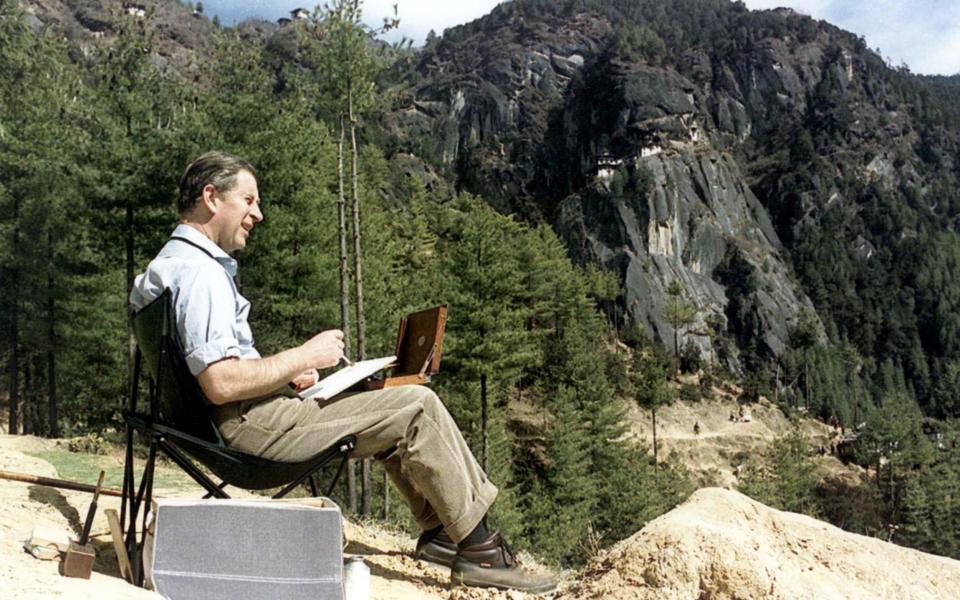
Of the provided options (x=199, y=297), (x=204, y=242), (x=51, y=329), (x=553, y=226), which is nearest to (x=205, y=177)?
(x=204, y=242)

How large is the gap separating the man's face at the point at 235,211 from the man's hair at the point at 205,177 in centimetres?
3

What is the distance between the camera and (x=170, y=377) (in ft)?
8.96

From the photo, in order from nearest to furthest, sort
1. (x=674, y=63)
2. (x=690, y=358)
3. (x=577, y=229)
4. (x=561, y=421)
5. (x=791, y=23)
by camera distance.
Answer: (x=561, y=421) < (x=690, y=358) < (x=577, y=229) < (x=674, y=63) < (x=791, y=23)

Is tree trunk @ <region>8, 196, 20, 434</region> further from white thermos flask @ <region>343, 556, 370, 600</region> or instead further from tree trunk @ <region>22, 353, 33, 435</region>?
white thermos flask @ <region>343, 556, 370, 600</region>

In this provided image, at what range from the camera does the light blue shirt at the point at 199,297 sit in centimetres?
265

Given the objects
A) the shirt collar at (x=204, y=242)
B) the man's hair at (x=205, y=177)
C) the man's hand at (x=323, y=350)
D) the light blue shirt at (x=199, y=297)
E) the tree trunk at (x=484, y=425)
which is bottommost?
A: the tree trunk at (x=484, y=425)

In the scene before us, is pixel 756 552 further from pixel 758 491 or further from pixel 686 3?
pixel 686 3

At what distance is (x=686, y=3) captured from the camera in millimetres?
160625

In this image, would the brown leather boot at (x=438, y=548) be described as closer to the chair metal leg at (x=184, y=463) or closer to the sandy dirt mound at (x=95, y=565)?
the sandy dirt mound at (x=95, y=565)

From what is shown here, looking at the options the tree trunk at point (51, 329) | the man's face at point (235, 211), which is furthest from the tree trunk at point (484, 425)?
the man's face at point (235, 211)

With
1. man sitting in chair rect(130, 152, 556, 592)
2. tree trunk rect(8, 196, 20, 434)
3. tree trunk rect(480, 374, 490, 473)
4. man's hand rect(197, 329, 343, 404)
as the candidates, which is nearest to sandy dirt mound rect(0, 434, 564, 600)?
man sitting in chair rect(130, 152, 556, 592)

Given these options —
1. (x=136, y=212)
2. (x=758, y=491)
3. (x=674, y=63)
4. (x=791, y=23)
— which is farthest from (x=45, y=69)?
(x=791, y=23)

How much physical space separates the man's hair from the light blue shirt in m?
0.12

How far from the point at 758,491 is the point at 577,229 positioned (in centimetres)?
5957
